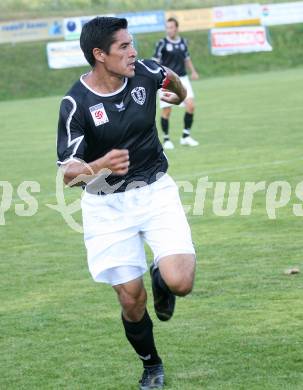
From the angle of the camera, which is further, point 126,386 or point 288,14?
point 288,14

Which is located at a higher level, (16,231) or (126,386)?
(126,386)

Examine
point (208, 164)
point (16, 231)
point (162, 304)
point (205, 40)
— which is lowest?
point (205, 40)

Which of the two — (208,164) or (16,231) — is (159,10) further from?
(16,231)

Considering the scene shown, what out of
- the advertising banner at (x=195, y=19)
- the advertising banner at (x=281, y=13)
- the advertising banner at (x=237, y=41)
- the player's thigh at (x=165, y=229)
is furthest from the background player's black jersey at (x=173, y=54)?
the advertising banner at (x=281, y=13)

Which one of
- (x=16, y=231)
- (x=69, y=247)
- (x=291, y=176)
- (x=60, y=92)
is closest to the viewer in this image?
(x=69, y=247)

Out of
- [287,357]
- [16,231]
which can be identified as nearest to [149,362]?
[287,357]

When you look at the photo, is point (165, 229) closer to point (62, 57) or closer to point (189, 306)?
point (189, 306)

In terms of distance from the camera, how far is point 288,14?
45000 mm

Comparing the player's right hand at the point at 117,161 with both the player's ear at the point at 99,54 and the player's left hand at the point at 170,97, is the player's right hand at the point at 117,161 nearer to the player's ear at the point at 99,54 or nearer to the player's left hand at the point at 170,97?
the player's ear at the point at 99,54

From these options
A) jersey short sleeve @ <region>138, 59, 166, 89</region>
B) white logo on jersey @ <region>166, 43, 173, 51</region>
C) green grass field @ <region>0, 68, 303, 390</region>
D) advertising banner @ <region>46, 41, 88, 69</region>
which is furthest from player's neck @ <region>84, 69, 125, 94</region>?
advertising banner @ <region>46, 41, 88, 69</region>

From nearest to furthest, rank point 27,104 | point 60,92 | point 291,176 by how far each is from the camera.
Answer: point 291,176 → point 27,104 → point 60,92

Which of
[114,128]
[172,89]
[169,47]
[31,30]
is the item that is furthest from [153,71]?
[31,30]

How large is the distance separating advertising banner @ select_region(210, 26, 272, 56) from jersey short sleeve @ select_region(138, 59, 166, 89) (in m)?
37.5

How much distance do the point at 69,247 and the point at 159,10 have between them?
3659 cm
